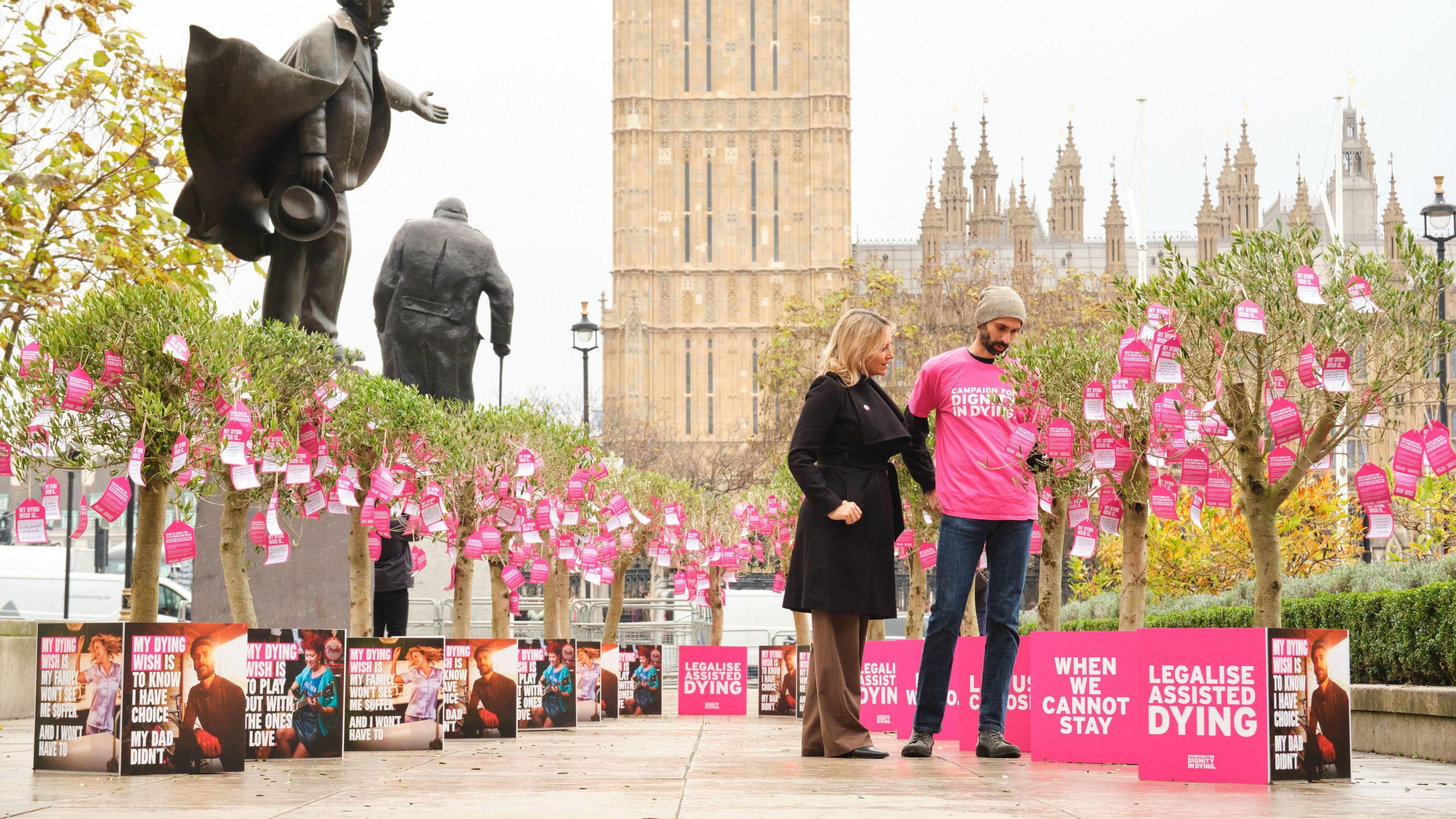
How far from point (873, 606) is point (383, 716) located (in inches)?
86.2

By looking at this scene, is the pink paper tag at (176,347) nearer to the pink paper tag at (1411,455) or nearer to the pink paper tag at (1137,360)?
the pink paper tag at (1137,360)

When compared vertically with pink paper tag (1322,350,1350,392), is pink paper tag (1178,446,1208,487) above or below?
below

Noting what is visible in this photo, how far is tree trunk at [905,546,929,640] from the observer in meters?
15.0

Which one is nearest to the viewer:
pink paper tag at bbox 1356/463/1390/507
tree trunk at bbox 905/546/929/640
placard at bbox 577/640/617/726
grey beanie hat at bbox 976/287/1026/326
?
pink paper tag at bbox 1356/463/1390/507

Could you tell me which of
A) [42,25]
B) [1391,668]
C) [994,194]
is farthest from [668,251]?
[1391,668]

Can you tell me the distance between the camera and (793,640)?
1022 inches

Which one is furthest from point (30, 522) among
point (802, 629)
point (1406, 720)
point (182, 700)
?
point (802, 629)

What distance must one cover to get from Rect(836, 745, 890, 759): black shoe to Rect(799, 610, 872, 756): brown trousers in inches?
0.5

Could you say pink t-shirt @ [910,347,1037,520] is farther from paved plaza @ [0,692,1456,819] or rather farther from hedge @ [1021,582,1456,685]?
hedge @ [1021,582,1456,685]

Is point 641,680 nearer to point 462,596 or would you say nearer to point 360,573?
point 462,596

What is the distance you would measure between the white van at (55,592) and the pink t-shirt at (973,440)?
64.2 ft

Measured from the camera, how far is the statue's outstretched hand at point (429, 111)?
967 cm

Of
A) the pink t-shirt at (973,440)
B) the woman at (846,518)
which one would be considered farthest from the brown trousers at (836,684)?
the pink t-shirt at (973,440)

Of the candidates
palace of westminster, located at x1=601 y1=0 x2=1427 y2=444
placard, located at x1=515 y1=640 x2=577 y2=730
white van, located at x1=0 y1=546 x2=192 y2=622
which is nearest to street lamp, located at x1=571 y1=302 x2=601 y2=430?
white van, located at x1=0 y1=546 x2=192 y2=622
